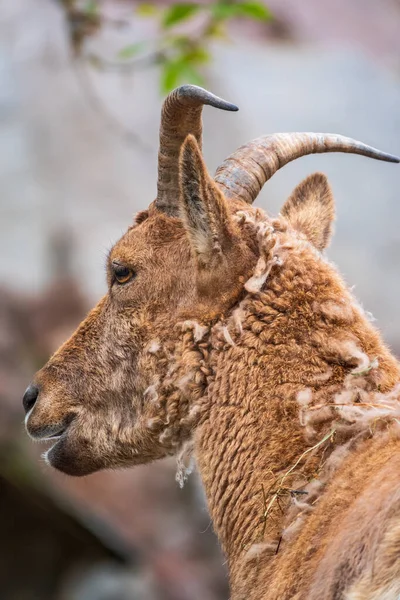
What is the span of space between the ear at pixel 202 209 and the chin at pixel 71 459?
1.27 meters

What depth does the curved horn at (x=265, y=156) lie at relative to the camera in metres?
4.34

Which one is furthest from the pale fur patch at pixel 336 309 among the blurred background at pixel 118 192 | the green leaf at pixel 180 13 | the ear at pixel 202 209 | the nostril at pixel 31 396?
the blurred background at pixel 118 192

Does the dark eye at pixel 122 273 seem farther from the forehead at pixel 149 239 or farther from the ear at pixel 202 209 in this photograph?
the ear at pixel 202 209

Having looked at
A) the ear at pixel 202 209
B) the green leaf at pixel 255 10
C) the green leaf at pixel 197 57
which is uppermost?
the green leaf at pixel 255 10

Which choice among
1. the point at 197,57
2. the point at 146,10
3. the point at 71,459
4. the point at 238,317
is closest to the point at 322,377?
the point at 238,317

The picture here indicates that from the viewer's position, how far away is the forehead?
14.2 feet

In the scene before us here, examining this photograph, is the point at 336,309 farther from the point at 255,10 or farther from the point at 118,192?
the point at 118,192

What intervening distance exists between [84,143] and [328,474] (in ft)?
38.6

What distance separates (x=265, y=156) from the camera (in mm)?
4367

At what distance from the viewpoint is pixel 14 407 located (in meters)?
10.8

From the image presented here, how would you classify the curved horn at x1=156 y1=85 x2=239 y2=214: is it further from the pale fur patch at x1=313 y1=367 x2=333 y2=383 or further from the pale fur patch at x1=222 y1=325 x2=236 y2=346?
the pale fur patch at x1=313 y1=367 x2=333 y2=383

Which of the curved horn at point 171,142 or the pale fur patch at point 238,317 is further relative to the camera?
the curved horn at point 171,142

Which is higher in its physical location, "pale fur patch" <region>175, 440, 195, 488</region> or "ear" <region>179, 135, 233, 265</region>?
"ear" <region>179, 135, 233, 265</region>

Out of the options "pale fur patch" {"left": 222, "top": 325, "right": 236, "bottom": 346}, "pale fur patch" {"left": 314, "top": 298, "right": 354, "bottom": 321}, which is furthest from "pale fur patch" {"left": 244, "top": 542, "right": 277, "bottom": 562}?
"pale fur patch" {"left": 314, "top": 298, "right": 354, "bottom": 321}
